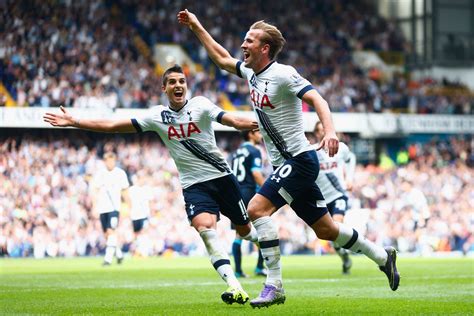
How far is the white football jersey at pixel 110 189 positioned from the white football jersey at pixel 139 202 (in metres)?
6.24

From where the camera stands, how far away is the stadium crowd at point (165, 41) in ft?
103

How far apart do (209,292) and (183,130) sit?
2.64m

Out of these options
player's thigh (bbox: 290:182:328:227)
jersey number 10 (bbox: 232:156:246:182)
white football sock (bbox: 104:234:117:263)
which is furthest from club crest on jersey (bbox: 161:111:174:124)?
white football sock (bbox: 104:234:117:263)

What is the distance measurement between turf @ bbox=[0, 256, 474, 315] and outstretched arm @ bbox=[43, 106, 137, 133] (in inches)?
71.9

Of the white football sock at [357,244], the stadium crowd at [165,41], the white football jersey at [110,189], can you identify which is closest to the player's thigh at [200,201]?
the white football sock at [357,244]

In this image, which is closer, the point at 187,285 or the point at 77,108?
the point at 187,285

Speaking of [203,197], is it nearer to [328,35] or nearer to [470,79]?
[328,35]

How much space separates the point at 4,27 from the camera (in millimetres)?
31797

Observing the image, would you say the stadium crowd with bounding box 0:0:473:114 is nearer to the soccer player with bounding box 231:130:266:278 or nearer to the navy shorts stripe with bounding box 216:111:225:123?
the soccer player with bounding box 231:130:266:278

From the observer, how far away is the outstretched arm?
9.87 m

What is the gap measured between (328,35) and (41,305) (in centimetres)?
3251

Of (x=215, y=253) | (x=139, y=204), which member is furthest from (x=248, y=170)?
(x=139, y=204)

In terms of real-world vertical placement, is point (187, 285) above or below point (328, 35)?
below

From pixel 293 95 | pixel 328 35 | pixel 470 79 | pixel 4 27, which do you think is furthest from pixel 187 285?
pixel 470 79
